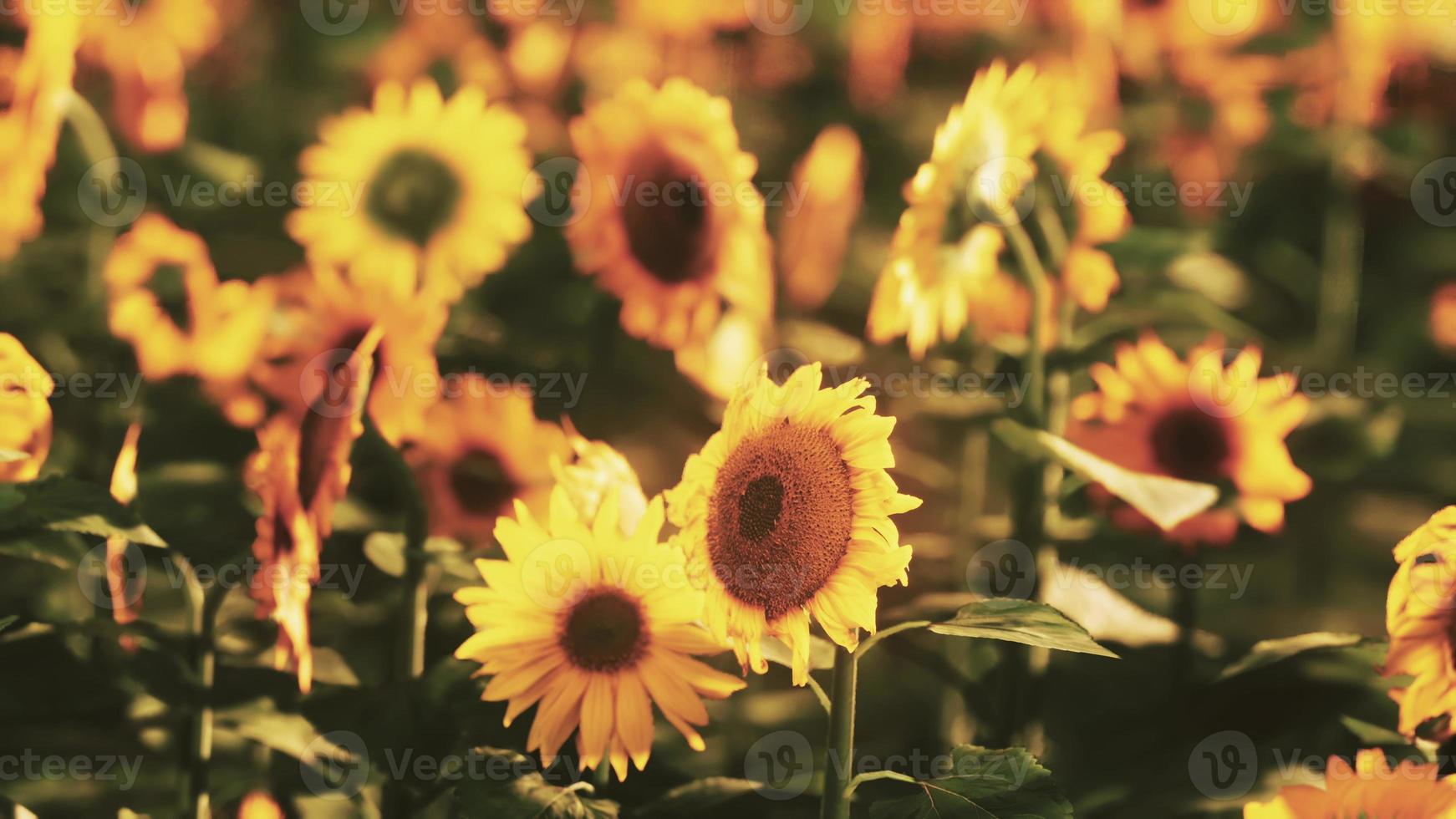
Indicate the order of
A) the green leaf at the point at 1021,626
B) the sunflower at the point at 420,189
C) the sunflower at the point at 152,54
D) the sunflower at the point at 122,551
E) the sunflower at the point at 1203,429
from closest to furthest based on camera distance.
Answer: the green leaf at the point at 1021,626 → the sunflower at the point at 122,551 → the sunflower at the point at 1203,429 → the sunflower at the point at 420,189 → the sunflower at the point at 152,54

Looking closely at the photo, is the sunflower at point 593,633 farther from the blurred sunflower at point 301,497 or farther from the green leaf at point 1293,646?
the green leaf at point 1293,646

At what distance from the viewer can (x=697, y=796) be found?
502 mm

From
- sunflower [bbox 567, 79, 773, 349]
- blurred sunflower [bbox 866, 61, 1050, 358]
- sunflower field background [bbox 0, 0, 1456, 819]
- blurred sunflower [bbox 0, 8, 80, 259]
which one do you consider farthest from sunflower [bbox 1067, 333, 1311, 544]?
blurred sunflower [bbox 0, 8, 80, 259]

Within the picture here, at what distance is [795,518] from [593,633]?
11cm

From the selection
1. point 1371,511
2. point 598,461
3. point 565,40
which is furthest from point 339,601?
point 1371,511

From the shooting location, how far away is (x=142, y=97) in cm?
99

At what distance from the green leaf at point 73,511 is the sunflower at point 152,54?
0.56 m

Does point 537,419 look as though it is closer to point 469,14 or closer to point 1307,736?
point 1307,736

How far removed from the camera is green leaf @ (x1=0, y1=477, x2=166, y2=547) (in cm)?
46

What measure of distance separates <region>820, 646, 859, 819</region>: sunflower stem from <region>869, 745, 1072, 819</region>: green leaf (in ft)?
0.07

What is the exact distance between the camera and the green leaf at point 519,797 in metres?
0.44

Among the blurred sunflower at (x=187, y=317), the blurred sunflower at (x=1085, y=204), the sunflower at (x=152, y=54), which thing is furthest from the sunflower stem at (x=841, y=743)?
the sunflower at (x=152, y=54)

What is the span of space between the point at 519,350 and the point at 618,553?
274 mm

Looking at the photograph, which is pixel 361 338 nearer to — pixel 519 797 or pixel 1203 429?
pixel 519 797
